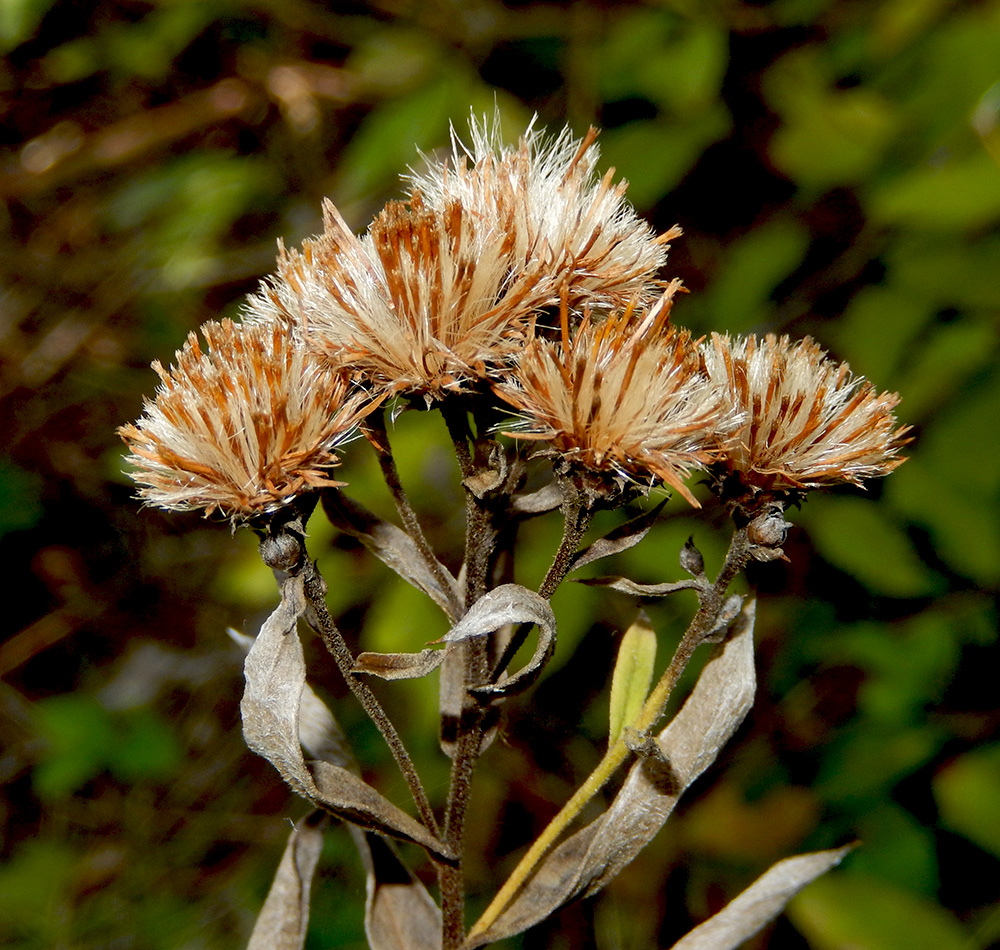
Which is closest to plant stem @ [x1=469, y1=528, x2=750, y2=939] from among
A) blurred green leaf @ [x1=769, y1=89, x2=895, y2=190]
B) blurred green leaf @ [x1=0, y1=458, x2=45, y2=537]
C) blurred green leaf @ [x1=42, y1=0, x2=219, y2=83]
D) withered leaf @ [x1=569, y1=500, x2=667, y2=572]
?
withered leaf @ [x1=569, y1=500, x2=667, y2=572]

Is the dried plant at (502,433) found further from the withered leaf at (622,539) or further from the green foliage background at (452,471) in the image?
the green foliage background at (452,471)

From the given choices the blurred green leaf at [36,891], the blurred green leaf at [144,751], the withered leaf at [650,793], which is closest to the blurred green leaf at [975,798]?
the withered leaf at [650,793]

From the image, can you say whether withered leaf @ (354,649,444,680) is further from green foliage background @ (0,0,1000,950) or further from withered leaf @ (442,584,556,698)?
green foliage background @ (0,0,1000,950)

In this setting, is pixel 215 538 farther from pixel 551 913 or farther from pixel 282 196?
pixel 551 913

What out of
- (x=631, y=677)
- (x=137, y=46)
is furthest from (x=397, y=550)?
(x=137, y=46)

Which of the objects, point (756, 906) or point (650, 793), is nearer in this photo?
point (650, 793)

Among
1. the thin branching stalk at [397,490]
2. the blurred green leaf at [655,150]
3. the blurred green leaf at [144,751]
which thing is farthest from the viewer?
the blurred green leaf at [144,751]

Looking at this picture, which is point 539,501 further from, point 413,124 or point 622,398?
point 413,124
